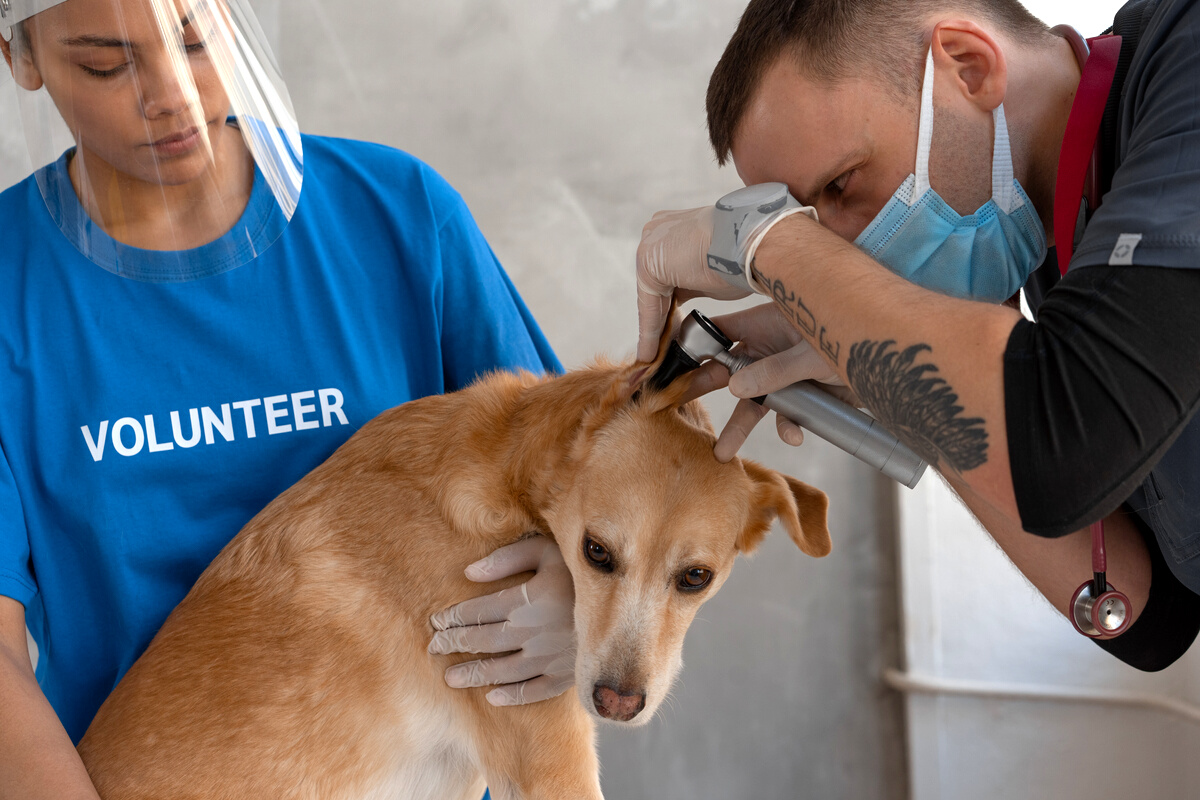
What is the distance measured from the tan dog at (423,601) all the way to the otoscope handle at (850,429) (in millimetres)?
213

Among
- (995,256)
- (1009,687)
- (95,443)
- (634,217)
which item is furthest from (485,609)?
(1009,687)

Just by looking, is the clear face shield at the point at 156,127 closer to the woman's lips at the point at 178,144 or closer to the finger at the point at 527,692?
the woman's lips at the point at 178,144

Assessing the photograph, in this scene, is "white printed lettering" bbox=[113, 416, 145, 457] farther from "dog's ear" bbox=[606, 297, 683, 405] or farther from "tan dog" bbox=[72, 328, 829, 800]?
"dog's ear" bbox=[606, 297, 683, 405]

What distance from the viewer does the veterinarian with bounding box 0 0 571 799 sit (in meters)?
1.04

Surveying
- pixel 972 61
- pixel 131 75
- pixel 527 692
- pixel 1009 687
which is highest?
pixel 131 75

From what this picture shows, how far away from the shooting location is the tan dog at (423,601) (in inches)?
48.1

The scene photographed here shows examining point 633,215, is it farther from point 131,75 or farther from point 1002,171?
point 131,75

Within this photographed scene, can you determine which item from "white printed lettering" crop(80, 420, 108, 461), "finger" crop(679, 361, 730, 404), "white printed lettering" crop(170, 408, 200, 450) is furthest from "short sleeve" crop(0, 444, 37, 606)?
"finger" crop(679, 361, 730, 404)

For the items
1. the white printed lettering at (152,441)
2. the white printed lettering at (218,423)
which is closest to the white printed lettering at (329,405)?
the white printed lettering at (218,423)

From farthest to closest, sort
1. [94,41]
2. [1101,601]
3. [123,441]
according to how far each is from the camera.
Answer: [123,441] < [1101,601] < [94,41]

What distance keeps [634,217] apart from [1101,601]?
2152mm

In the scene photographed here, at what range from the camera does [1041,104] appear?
102 centimetres

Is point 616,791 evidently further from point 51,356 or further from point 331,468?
point 51,356

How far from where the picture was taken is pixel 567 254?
294 centimetres
